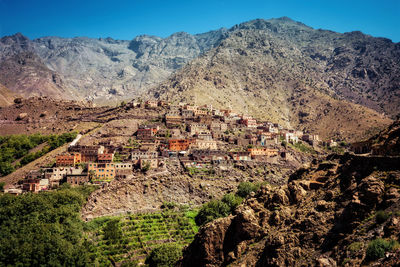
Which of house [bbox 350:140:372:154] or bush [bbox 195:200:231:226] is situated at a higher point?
house [bbox 350:140:372:154]

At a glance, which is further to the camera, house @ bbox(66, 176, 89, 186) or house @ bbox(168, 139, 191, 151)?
house @ bbox(168, 139, 191, 151)

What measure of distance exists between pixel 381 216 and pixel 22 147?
105539 mm

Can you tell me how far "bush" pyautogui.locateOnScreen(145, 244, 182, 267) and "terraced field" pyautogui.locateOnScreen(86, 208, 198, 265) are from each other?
192cm

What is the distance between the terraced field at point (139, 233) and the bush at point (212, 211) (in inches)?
68.0

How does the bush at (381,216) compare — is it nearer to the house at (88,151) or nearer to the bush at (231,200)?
the bush at (231,200)

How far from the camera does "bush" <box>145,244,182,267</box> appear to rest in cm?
5244

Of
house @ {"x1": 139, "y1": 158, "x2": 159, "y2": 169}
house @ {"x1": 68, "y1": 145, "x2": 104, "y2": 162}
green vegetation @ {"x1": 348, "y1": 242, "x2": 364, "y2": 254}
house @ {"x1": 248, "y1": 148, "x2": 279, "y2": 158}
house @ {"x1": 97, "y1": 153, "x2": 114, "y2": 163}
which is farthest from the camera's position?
house @ {"x1": 248, "y1": 148, "x2": 279, "y2": 158}

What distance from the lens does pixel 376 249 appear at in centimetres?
2078

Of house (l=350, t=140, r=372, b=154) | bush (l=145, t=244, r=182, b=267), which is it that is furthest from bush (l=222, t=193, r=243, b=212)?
house (l=350, t=140, r=372, b=154)

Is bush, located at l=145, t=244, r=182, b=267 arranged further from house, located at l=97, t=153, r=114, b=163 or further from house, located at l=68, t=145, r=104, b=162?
house, located at l=68, t=145, r=104, b=162

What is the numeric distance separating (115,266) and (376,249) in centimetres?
4096

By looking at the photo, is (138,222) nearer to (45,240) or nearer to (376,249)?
(45,240)


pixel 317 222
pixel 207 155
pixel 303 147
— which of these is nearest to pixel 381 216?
pixel 317 222

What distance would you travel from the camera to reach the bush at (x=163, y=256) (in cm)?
5244
